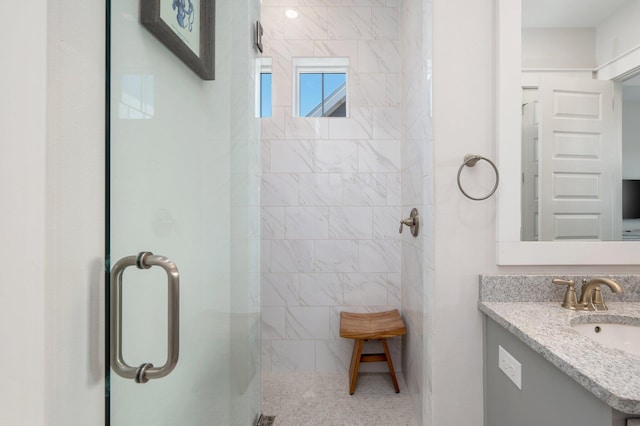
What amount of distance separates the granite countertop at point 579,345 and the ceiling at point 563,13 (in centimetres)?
110

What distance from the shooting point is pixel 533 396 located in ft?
3.05

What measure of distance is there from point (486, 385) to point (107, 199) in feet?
4.65

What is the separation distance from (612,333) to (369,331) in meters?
1.16

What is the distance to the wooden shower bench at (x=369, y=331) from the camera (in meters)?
1.92

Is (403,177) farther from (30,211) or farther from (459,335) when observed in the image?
(30,211)

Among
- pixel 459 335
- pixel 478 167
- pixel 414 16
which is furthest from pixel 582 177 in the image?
pixel 414 16

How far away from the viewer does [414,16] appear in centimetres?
179

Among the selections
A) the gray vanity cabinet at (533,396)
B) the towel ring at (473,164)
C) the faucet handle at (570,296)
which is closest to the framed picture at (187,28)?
the towel ring at (473,164)

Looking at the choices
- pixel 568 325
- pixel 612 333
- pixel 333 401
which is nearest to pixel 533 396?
pixel 568 325

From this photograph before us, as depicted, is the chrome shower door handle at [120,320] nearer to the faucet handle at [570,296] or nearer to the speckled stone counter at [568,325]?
the speckled stone counter at [568,325]

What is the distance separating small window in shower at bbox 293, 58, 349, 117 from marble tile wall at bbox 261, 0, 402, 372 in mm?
95

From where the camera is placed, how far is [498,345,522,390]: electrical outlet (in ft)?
3.29

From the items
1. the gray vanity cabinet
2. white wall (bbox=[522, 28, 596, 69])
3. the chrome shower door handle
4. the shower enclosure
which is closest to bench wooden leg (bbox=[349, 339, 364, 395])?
the shower enclosure

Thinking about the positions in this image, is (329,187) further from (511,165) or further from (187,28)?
(187,28)
